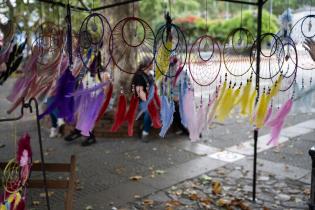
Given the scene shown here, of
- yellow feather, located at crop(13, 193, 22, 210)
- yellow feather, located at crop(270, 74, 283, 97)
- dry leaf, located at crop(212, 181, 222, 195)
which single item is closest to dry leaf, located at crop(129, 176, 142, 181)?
dry leaf, located at crop(212, 181, 222, 195)

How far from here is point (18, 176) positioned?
2.59 metres

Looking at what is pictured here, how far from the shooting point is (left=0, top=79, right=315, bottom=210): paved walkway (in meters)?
4.42

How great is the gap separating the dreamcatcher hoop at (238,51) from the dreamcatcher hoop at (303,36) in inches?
15.4

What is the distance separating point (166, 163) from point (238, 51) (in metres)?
2.70

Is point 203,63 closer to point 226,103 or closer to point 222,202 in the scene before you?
point 226,103

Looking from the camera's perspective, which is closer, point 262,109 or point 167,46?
point 167,46

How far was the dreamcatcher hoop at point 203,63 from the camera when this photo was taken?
3064 millimetres

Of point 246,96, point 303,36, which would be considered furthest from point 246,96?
point 303,36

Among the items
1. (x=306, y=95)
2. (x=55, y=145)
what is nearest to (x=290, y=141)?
(x=306, y=95)

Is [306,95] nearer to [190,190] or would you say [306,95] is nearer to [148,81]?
[148,81]

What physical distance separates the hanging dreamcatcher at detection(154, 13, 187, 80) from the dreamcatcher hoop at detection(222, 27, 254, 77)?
0.39 metres

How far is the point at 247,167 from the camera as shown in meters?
5.38

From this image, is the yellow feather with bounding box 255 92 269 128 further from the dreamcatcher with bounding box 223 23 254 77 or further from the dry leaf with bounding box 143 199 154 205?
the dry leaf with bounding box 143 199 154 205

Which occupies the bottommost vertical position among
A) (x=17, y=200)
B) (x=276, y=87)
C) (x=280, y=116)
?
(x=17, y=200)
